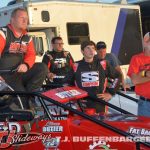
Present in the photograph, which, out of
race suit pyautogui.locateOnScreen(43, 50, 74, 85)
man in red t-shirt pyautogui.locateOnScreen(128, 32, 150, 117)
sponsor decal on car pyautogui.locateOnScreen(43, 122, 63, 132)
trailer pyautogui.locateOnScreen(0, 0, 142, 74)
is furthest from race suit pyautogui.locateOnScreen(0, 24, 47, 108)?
trailer pyautogui.locateOnScreen(0, 0, 142, 74)

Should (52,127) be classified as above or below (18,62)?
below

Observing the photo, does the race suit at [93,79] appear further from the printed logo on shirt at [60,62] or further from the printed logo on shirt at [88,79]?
the printed logo on shirt at [60,62]

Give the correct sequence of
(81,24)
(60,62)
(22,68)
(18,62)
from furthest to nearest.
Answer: (81,24) → (60,62) → (18,62) → (22,68)

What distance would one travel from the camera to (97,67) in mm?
5602

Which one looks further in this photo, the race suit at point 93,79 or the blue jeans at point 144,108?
the race suit at point 93,79

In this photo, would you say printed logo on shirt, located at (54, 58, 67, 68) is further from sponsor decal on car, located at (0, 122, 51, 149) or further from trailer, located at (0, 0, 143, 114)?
trailer, located at (0, 0, 143, 114)

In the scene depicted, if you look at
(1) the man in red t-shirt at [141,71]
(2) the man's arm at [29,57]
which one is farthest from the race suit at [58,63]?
(1) the man in red t-shirt at [141,71]

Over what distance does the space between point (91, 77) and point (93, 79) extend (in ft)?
0.11

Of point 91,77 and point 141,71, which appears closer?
point 141,71

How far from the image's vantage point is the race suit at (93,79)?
5.49 m

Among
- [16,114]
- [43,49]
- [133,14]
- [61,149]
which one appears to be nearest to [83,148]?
[61,149]

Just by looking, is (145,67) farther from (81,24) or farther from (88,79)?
(81,24)

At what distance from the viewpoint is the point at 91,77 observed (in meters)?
5.51

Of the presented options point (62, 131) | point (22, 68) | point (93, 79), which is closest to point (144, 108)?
point (93, 79)
